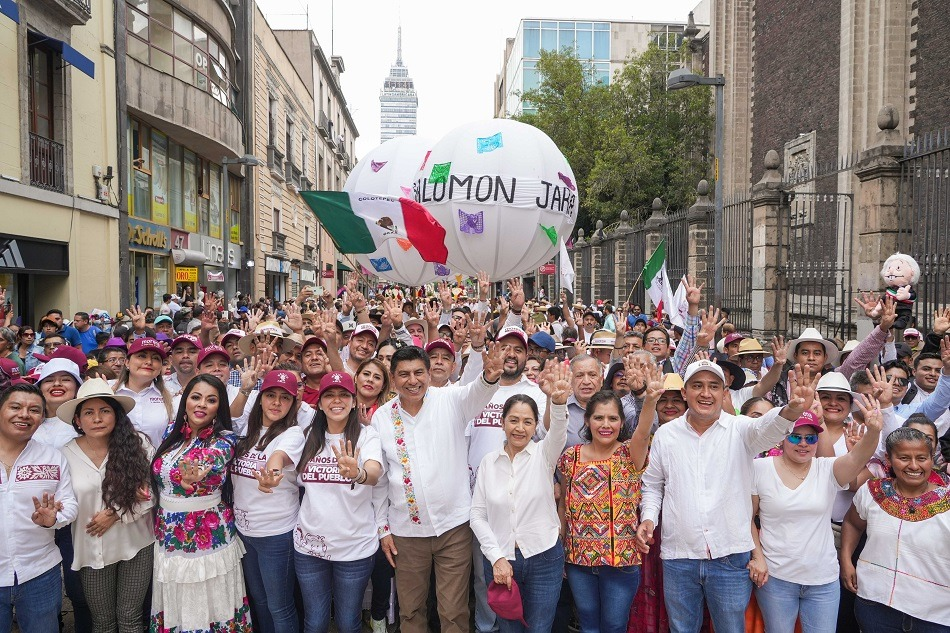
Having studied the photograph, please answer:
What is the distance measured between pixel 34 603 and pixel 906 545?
450 cm

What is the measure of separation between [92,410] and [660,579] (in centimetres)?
338

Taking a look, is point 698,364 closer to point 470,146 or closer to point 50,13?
point 470,146

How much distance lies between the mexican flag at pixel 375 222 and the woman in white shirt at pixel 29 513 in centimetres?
424

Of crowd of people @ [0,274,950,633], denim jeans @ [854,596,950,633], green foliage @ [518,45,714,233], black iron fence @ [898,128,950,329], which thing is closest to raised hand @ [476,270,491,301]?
crowd of people @ [0,274,950,633]

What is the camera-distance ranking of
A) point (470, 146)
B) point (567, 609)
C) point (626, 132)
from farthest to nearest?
point (626, 132)
point (470, 146)
point (567, 609)

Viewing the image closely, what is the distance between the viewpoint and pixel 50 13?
13961 millimetres

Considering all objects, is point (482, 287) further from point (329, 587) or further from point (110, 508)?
point (110, 508)

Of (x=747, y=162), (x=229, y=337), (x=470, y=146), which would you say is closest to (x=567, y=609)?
(x=229, y=337)

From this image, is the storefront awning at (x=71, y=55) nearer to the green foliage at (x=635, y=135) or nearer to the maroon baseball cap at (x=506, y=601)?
the maroon baseball cap at (x=506, y=601)

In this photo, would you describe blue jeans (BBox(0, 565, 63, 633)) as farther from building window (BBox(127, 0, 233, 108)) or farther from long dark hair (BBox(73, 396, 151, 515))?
building window (BBox(127, 0, 233, 108))

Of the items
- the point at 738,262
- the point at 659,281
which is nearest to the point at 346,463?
the point at 659,281

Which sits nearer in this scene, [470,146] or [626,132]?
[470,146]

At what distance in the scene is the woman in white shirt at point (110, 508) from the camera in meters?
3.85

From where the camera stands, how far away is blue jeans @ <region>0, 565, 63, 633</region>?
3646 millimetres
